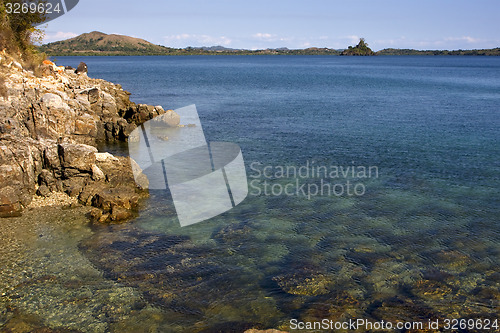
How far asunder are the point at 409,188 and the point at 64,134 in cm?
2438

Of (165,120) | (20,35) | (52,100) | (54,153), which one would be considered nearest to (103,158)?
(54,153)

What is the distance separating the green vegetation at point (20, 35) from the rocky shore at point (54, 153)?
1.59m

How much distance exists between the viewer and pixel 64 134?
102 feet

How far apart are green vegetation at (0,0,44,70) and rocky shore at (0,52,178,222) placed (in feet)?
5.22

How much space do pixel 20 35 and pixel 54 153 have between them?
21358 millimetres

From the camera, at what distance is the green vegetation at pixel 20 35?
1401 inches

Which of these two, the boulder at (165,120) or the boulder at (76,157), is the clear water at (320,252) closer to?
the boulder at (76,157)

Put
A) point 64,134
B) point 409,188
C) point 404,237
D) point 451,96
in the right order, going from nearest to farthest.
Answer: point 404,237
point 409,188
point 64,134
point 451,96

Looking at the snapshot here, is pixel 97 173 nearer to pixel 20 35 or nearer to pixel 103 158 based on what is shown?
pixel 103 158

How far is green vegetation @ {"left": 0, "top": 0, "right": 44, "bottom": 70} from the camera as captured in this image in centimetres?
3559

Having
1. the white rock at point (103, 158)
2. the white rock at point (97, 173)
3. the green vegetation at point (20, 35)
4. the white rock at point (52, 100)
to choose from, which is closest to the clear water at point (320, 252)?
the white rock at point (97, 173)

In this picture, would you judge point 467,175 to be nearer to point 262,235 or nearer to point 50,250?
point 262,235

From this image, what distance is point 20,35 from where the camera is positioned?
3850cm

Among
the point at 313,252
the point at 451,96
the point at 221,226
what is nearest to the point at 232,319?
the point at 313,252
